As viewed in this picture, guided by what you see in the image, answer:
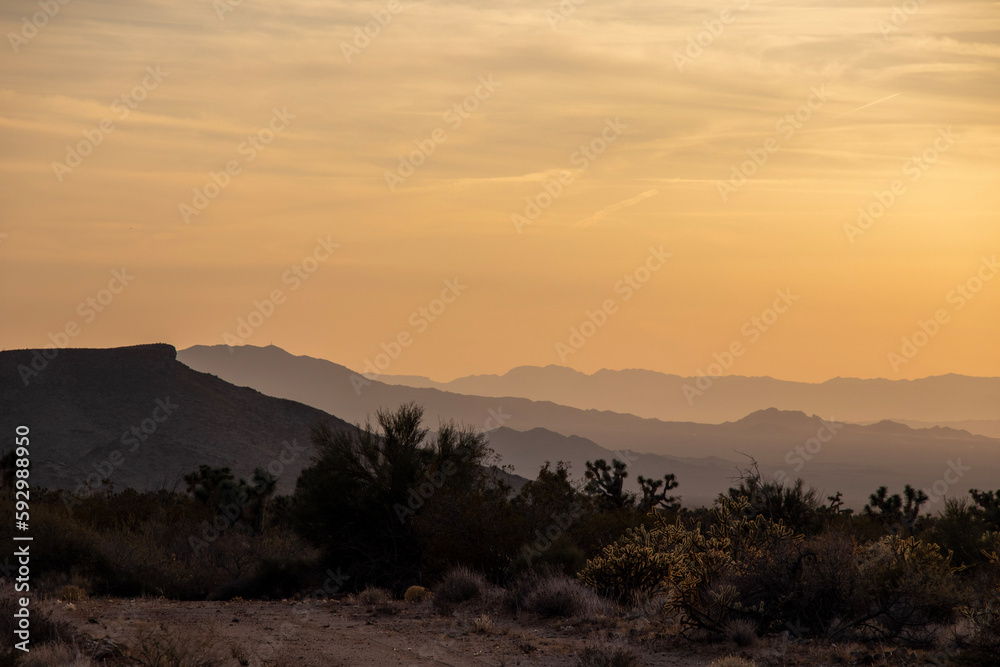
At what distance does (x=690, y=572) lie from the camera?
14.9 m

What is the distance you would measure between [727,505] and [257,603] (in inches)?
465

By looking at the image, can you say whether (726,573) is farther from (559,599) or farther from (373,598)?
(373,598)

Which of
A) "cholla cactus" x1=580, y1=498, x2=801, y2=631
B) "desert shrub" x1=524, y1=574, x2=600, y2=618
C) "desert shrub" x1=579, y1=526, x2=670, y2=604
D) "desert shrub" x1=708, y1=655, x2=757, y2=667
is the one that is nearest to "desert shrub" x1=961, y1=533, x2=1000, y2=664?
"desert shrub" x1=708, y1=655, x2=757, y2=667

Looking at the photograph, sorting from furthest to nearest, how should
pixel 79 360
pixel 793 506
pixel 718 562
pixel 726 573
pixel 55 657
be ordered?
pixel 79 360, pixel 793 506, pixel 718 562, pixel 726 573, pixel 55 657

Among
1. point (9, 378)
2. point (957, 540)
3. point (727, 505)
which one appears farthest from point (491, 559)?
point (9, 378)

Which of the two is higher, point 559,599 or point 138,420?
point 138,420

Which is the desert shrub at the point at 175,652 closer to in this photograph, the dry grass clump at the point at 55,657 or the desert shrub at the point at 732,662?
the dry grass clump at the point at 55,657

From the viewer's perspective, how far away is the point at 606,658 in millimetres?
12281

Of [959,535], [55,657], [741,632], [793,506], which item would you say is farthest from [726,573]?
[959,535]

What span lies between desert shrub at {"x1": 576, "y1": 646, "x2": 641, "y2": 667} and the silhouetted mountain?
79161 millimetres

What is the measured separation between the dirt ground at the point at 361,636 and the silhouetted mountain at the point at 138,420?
72.0 meters

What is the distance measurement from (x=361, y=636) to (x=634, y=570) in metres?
5.50

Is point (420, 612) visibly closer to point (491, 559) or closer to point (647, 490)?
point (491, 559)

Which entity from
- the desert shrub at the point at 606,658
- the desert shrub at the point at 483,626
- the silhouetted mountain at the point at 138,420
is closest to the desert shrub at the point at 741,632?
the desert shrub at the point at 606,658
